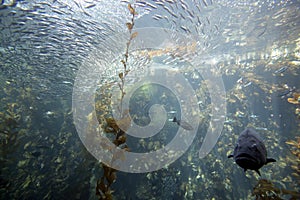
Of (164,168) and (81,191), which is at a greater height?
(164,168)

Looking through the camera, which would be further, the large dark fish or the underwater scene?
the underwater scene

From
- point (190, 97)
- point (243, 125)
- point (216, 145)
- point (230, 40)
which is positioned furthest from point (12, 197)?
point (230, 40)

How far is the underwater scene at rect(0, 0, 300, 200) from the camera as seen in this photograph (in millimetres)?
7629

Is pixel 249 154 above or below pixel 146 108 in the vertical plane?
above

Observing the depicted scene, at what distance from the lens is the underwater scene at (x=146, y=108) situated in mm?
7629

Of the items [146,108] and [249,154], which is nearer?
[249,154]

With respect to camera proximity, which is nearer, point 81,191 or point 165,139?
point 81,191

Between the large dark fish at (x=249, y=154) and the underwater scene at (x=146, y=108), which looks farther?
the underwater scene at (x=146, y=108)

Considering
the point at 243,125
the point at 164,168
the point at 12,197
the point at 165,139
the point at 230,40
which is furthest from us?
the point at 230,40

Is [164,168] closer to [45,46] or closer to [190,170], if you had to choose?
[190,170]

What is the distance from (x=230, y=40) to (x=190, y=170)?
16.9m

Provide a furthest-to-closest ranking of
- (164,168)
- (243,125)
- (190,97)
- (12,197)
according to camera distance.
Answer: (190,97) → (243,125) → (164,168) → (12,197)

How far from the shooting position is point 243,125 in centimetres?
1214

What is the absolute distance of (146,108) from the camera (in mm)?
11445
